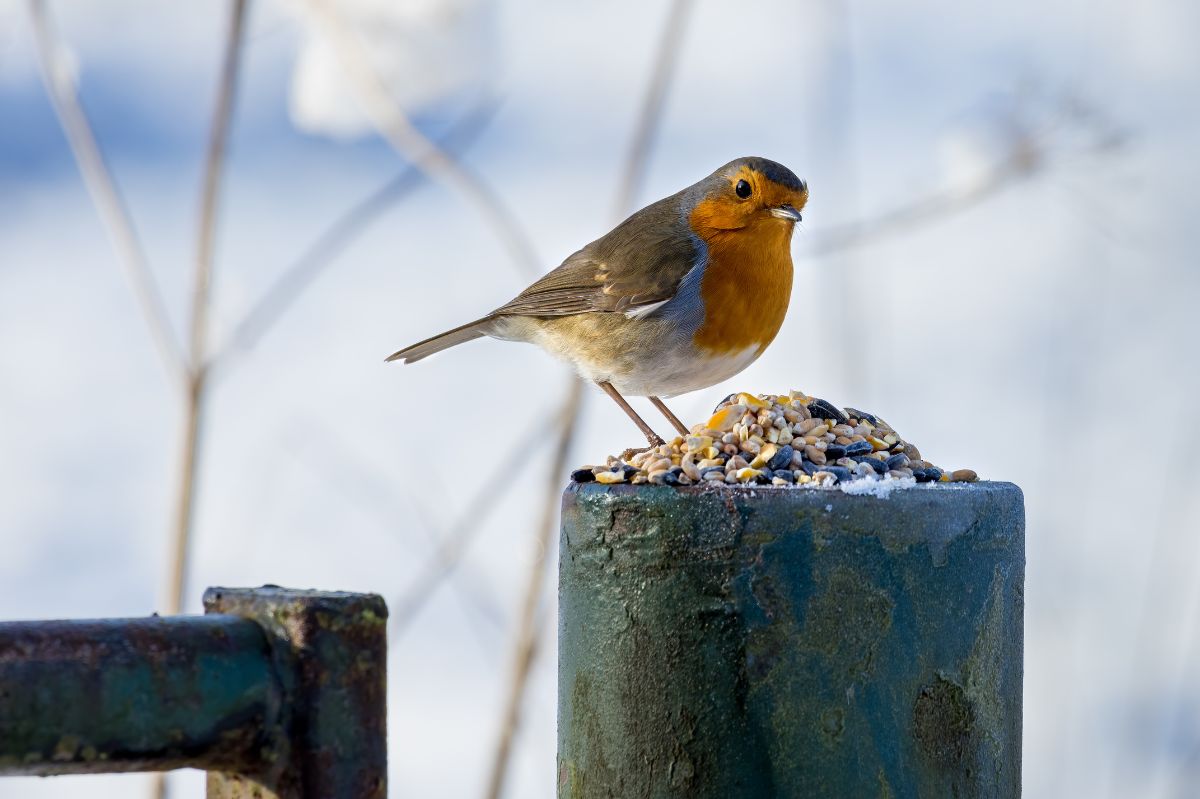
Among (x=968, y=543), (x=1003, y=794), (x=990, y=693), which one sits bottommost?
(x=1003, y=794)

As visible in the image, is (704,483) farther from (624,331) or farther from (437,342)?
(437,342)

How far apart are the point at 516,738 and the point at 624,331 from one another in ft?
3.18

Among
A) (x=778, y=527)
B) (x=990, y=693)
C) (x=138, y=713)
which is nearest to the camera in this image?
(x=138, y=713)

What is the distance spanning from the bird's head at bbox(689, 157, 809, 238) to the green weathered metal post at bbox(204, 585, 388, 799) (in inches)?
66.9

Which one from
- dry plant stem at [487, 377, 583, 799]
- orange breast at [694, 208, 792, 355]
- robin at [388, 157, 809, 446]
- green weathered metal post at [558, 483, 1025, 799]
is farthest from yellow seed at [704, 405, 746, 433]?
dry plant stem at [487, 377, 583, 799]

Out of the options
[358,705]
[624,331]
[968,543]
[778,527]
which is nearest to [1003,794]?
[968,543]

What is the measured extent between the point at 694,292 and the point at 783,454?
1000 mm

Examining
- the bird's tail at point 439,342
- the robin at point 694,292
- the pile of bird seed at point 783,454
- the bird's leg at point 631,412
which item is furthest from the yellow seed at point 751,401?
the bird's tail at point 439,342

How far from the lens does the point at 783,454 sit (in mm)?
1654

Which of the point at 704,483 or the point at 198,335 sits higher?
the point at 198,335

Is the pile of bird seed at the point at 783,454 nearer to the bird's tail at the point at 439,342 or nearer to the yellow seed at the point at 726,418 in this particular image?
the yellow seed at the point at 726,418

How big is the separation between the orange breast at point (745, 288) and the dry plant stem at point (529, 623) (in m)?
0.46

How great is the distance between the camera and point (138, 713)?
104 centimetres

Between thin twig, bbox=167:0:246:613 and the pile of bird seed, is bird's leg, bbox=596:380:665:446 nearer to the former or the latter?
the pile of bird seed
